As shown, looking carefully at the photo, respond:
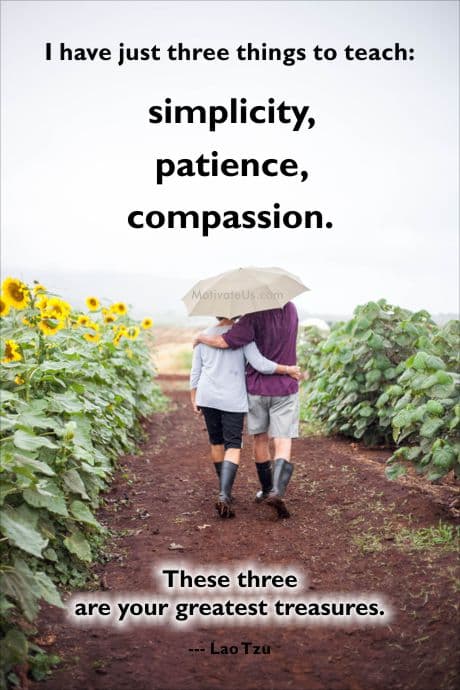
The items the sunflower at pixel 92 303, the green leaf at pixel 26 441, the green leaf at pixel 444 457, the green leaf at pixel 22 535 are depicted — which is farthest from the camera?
the sunflower at pixel 92 303

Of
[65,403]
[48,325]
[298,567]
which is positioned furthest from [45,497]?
[298,567]

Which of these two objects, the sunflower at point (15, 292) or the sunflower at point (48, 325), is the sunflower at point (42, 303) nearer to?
the sunflower at point (48, 325)

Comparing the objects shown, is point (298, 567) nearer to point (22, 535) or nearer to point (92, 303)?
point (22, 535)

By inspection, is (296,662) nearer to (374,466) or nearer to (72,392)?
(72,392)

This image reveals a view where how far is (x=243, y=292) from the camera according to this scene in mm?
5578

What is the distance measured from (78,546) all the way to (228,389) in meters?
1.80

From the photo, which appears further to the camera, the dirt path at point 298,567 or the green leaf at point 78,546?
the green leaf at point 78,546

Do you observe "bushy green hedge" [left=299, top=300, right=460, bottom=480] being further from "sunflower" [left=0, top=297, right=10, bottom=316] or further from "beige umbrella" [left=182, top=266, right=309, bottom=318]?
"sunflower" [left=0, top=297, right=10, bottom=316]

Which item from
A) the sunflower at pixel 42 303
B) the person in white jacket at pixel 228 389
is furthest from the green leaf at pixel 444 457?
the sunflower at pixel 42 303

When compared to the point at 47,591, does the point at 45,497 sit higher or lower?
higher

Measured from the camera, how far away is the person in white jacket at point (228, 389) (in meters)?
5.61

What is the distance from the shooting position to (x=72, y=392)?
471 cm

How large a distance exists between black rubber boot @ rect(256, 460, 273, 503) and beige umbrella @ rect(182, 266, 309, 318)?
1198 mm

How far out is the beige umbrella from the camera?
554 centimetres
